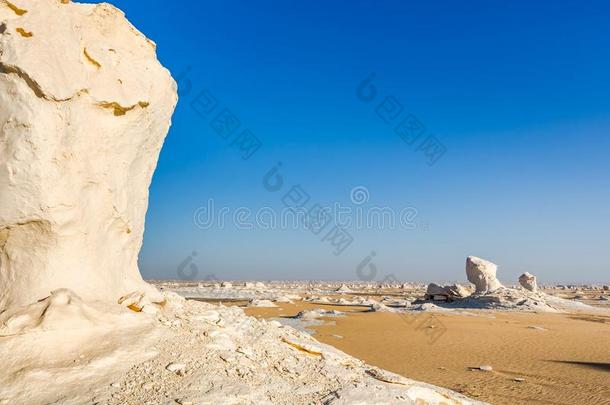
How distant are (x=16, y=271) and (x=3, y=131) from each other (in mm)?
1805

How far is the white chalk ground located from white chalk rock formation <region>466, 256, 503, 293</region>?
31.5 metres

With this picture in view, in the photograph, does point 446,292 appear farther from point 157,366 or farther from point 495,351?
point 157,366

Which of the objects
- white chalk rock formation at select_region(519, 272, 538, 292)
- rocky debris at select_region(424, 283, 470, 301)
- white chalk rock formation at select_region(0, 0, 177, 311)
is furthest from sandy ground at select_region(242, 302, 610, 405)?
white chalk rock formation at select_region(519, 272, 538, 292)

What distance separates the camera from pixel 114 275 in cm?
677

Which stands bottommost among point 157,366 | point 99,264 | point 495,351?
point 495,351

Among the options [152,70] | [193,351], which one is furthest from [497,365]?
[152,70]

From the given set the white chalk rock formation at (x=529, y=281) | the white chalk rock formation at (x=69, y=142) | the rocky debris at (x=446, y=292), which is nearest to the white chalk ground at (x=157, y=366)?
the white chalk rock formation at (x=69, y=142)

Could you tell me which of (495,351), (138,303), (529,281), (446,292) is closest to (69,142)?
(138,303)

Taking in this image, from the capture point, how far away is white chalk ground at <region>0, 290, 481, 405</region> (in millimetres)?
4613

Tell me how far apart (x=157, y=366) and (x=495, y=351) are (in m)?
15.2

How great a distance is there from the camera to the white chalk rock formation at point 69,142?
18.0 ft

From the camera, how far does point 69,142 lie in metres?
5.93

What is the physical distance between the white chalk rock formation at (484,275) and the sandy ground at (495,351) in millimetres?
7491

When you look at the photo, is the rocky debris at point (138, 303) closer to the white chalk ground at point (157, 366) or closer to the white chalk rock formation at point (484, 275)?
the white chalk ground at point (157, 366)
